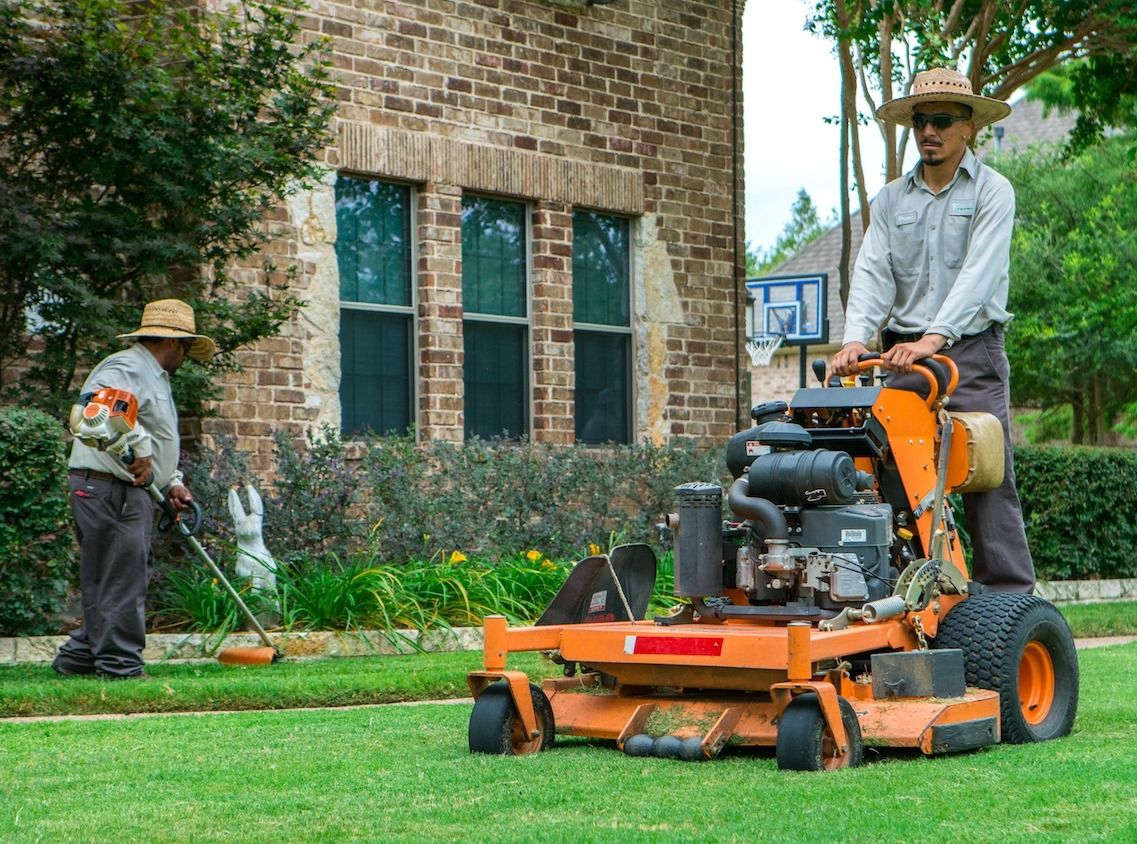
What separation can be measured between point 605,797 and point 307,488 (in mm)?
6807

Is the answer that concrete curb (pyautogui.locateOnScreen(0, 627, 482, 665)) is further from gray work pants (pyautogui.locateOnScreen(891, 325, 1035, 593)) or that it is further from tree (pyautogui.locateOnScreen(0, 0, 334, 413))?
gray work pants (pyautogui.locateOnScreen(891, 325, 1035, 593))

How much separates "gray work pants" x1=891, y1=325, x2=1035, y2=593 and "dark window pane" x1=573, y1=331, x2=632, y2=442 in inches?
302

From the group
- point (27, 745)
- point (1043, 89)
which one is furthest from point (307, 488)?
point (1043, 89)

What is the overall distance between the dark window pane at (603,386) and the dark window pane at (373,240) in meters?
1.86

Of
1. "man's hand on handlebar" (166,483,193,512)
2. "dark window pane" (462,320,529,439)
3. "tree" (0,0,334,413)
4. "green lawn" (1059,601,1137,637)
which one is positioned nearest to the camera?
"man's hand on handlebar" (166,483,193,512)

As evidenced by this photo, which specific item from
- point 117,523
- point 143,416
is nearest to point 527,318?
point 143,416

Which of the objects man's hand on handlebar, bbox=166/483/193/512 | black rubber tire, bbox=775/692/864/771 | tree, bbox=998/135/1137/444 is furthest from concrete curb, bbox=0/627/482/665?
tree, bbox=998/135/1137/444

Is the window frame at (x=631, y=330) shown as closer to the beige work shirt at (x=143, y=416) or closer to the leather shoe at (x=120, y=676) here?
the beige work shirt at (x=143, y=416)

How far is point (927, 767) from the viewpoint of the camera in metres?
5.92

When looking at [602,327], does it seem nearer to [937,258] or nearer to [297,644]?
[297,644]

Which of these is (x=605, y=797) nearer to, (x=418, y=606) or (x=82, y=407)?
(x=82, y=407)

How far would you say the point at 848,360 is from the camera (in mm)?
7027

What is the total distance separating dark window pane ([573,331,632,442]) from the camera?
14.8 m

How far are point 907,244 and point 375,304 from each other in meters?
6.58
